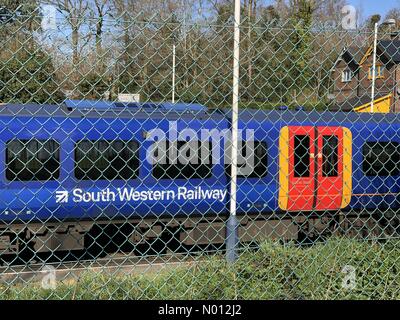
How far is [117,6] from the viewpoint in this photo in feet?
12.5

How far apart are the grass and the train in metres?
2.63

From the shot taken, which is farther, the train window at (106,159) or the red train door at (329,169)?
the red train door at (329,169)

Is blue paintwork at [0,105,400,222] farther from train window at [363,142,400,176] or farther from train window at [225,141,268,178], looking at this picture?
train window at [363,142,400,176]

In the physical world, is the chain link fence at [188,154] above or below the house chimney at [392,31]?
below

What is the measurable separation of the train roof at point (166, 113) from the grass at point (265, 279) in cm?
176

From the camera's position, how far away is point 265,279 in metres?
3.45

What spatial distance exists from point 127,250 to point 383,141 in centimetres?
493

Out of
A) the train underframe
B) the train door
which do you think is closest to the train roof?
the train door

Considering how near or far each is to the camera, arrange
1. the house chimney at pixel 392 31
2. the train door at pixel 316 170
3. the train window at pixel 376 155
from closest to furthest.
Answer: the house chimney at pixel 392 31 → the train door at pixel 316 170 → the train window at pixel 376 155

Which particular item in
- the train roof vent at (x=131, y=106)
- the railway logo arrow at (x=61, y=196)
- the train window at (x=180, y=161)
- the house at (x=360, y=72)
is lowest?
the railway logo arrow at (x=61, y=196)

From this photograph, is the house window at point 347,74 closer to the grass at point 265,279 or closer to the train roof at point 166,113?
the train roof at point 166,113

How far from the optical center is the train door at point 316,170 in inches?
318

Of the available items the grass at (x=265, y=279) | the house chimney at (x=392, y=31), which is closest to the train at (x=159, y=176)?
the house chimney at (x=392, y=31)

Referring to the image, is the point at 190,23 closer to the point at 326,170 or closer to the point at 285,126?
the point at 285,126
